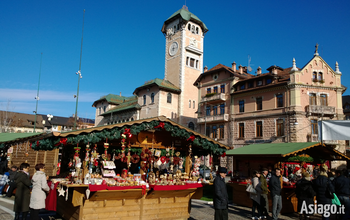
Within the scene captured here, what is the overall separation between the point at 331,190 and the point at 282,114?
22621mm

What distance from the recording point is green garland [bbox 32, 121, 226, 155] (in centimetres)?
853

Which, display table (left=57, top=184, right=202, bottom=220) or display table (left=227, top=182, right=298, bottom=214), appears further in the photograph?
display table (left=227, top=182, right=298, bottom=214)

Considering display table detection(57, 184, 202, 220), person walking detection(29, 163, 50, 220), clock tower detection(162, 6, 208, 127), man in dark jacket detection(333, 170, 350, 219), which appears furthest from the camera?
clock tower detection(162, 6, 208, 127)

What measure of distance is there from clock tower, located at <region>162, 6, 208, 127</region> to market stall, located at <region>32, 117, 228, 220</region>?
107 feet

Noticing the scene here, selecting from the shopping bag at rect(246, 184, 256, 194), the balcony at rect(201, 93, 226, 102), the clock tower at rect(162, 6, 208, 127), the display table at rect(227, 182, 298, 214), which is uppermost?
the clock tower at rect(162, 6, 208, 127)

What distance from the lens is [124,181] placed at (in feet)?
29.0

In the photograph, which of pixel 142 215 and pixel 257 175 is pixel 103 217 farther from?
pixel 257 175

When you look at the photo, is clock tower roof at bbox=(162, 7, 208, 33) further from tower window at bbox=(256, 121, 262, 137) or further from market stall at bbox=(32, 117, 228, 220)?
market stall at bbox=(32, 117, 228, 220)

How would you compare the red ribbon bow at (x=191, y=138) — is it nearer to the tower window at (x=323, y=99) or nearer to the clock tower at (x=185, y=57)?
the tower window at (x=323, y=99)

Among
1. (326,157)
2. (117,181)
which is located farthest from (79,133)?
(326,157)

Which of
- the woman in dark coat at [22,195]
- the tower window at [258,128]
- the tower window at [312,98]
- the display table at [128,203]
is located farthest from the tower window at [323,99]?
the woman in dark coat at [22,195]

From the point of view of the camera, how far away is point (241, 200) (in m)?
13.2

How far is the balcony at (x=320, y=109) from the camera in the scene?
96.5 feet

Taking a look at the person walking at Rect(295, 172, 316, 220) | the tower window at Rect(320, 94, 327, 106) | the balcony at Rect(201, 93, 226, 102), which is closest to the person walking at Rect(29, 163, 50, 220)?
the person walking at Rect(295, 172, 316, 220)
